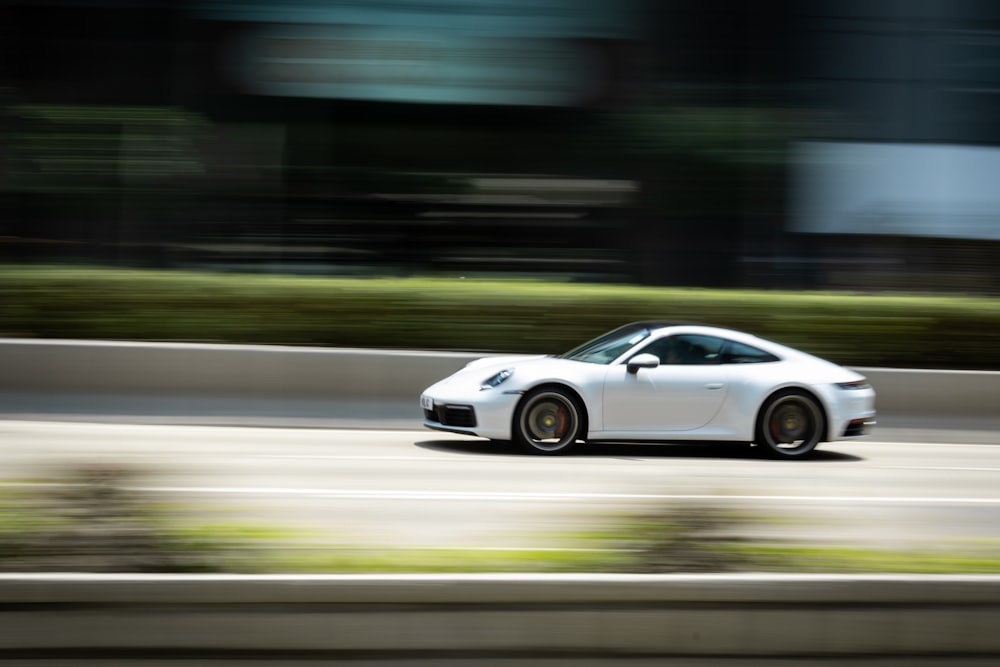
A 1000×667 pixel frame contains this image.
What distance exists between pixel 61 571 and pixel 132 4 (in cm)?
1374

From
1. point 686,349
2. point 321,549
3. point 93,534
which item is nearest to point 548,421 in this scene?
point 686,349

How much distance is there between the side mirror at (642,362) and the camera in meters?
9.67

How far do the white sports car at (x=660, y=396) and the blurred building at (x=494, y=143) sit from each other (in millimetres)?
5289

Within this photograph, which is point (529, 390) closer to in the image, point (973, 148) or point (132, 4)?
point (132, 4)

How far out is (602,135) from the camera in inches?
600

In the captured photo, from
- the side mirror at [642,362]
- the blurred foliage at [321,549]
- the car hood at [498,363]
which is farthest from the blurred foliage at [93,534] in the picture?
the side mirror at [642,362]

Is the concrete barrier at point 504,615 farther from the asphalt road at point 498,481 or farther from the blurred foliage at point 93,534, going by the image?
the asphalt road at point 498,481

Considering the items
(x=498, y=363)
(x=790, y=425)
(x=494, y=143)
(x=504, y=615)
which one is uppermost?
(x=494, y=143)

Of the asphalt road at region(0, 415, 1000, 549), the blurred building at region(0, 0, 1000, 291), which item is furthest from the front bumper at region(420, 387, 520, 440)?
the blurred building at region(0, 0, 1000, 291)

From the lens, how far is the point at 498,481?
8.05 m

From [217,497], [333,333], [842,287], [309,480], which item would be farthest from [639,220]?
[217,497]

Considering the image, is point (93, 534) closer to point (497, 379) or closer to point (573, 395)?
point (497, 379)

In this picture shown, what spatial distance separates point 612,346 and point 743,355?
3.78 feet

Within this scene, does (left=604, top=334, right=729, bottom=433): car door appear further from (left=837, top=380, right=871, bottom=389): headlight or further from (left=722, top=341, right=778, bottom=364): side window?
(left=837, top=380, right=871, bottom=389): headlight
